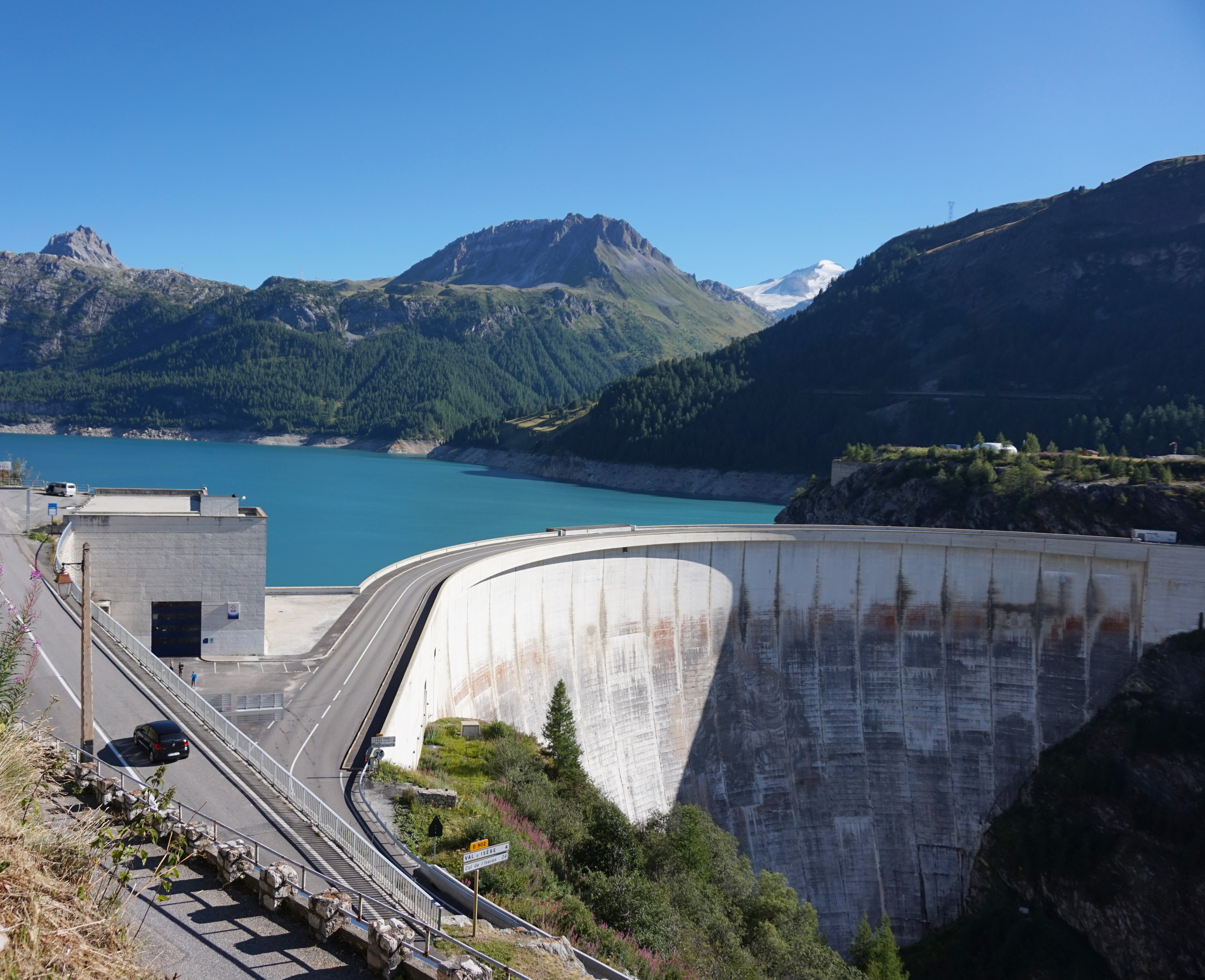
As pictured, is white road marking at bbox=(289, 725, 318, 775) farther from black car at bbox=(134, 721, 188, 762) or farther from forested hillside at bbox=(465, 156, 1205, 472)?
forested hillside at bbox=(465, 156, 1205, 472)

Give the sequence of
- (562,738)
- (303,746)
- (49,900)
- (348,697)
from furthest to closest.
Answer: (562,738), (348,697), (303,746), (49,900)

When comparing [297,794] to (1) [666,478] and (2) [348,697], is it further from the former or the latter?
(1) [666,478]

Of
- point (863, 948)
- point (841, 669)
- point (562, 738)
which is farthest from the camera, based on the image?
point (841, 669)

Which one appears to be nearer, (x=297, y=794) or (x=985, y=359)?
(x=297, y=794)

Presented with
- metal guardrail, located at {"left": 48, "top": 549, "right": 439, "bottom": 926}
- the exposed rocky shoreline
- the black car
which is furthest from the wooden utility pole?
the exposed rocky shoreline

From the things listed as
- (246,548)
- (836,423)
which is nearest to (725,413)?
(836,423)

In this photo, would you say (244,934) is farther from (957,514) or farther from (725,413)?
(725,413)

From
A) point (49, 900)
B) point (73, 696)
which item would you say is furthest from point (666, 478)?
point (49, 900)
